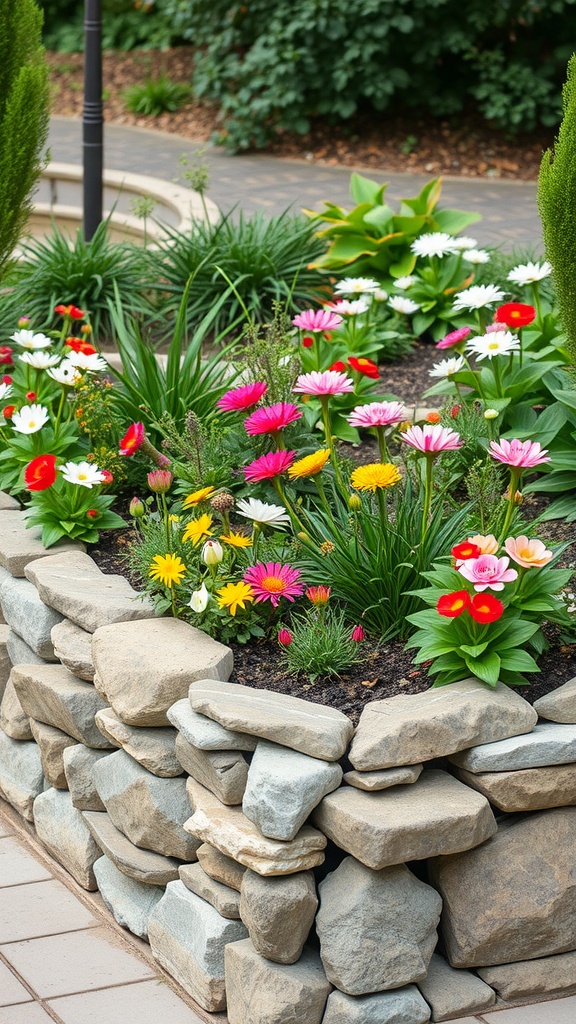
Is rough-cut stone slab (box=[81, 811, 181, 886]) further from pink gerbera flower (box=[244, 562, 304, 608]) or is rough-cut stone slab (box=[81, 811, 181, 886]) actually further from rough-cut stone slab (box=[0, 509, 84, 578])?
rough-cut stone slab (box=[0, 509, 84, 578])

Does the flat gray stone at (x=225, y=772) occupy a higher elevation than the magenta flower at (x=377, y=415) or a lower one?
lower

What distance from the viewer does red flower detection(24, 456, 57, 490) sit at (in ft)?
11.0

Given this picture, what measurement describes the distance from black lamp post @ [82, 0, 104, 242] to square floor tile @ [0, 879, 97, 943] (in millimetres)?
4333

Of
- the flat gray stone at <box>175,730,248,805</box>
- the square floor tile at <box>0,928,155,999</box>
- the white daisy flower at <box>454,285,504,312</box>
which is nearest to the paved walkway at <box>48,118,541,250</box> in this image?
the white daisy flower at <box>454,285,504,312</box>

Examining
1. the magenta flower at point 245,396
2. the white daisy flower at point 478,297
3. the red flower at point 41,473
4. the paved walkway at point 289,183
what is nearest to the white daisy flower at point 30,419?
the red flower at point 41,473

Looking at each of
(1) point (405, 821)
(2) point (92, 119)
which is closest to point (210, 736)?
(1) point (405, 821)

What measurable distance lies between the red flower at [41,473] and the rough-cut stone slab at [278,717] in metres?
0.92

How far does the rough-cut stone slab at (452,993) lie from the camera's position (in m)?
2.62

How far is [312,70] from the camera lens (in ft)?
33.2

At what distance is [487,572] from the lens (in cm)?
266

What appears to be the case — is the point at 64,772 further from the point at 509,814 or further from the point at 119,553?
the point at 509,814

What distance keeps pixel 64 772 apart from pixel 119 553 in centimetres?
65

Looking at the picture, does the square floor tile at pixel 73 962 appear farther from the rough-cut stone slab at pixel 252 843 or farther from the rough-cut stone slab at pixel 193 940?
the rough-cut stone slab at pixel 252 843

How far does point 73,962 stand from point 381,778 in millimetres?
913
